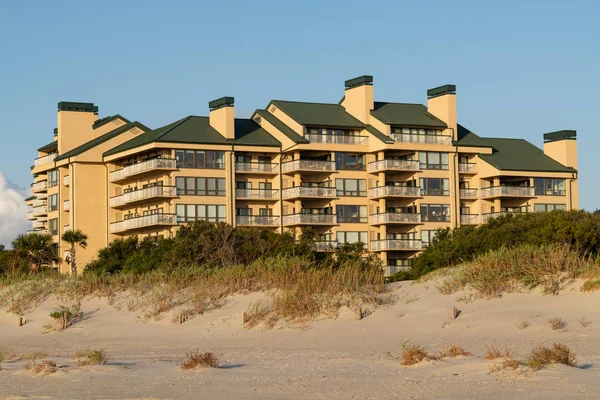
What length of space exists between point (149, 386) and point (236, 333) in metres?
11.2

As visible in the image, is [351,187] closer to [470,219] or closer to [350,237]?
[350,237]

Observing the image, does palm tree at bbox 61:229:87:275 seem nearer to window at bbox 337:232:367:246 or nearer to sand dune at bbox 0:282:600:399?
window at bbox 337:232:367:246

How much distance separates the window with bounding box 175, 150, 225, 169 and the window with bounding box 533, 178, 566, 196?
94.7 feet

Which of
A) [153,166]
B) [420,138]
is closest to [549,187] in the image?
[420,138]

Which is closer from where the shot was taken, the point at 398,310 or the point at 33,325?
the point at 398,310

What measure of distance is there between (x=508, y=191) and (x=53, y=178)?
38648 mm

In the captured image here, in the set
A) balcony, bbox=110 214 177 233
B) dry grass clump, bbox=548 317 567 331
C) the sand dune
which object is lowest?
the sand dune

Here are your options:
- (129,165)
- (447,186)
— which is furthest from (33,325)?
(447,186)

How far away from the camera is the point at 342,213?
280ft

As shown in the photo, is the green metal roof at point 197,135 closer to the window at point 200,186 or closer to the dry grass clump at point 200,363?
the window at point 200,186

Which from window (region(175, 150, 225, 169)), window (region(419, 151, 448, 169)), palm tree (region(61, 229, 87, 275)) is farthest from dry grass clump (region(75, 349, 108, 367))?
window (region(419, 151, 448, 169))

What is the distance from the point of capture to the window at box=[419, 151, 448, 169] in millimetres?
88006

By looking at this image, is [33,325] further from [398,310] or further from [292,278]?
[398,310]

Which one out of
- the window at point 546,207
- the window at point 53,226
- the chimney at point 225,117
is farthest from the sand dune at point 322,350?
the window at point 546,207
